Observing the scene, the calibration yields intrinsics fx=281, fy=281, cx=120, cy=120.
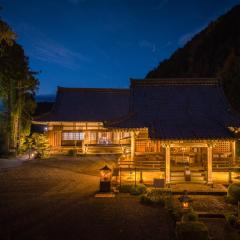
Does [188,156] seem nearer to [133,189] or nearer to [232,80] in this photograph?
[133,189]

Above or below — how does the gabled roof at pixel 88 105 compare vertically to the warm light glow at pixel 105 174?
above

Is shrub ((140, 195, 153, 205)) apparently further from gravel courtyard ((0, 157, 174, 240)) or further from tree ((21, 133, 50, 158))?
tree ((21, 133, 50, 158))

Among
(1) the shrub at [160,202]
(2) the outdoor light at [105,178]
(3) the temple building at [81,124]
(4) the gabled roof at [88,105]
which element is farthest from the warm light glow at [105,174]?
(4) the gabled roof at [88,105]

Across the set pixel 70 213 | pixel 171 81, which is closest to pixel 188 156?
pixel 171 81

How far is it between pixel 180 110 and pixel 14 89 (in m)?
15.5

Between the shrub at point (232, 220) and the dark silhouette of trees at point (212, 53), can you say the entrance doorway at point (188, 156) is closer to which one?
the shrub at point (232, 220)

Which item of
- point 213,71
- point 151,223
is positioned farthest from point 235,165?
point 213,71

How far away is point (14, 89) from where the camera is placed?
2558 centimetres

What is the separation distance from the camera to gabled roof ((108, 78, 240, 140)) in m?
15.1

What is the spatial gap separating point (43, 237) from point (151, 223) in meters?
3.48

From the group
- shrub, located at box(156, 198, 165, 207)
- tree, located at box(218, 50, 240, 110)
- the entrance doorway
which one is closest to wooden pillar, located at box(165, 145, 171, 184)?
shrub, located at box(156, 198, 165, 207)

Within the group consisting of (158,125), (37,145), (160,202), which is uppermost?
(158,125)

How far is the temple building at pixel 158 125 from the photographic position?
14.8 meters

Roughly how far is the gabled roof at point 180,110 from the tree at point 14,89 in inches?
450
